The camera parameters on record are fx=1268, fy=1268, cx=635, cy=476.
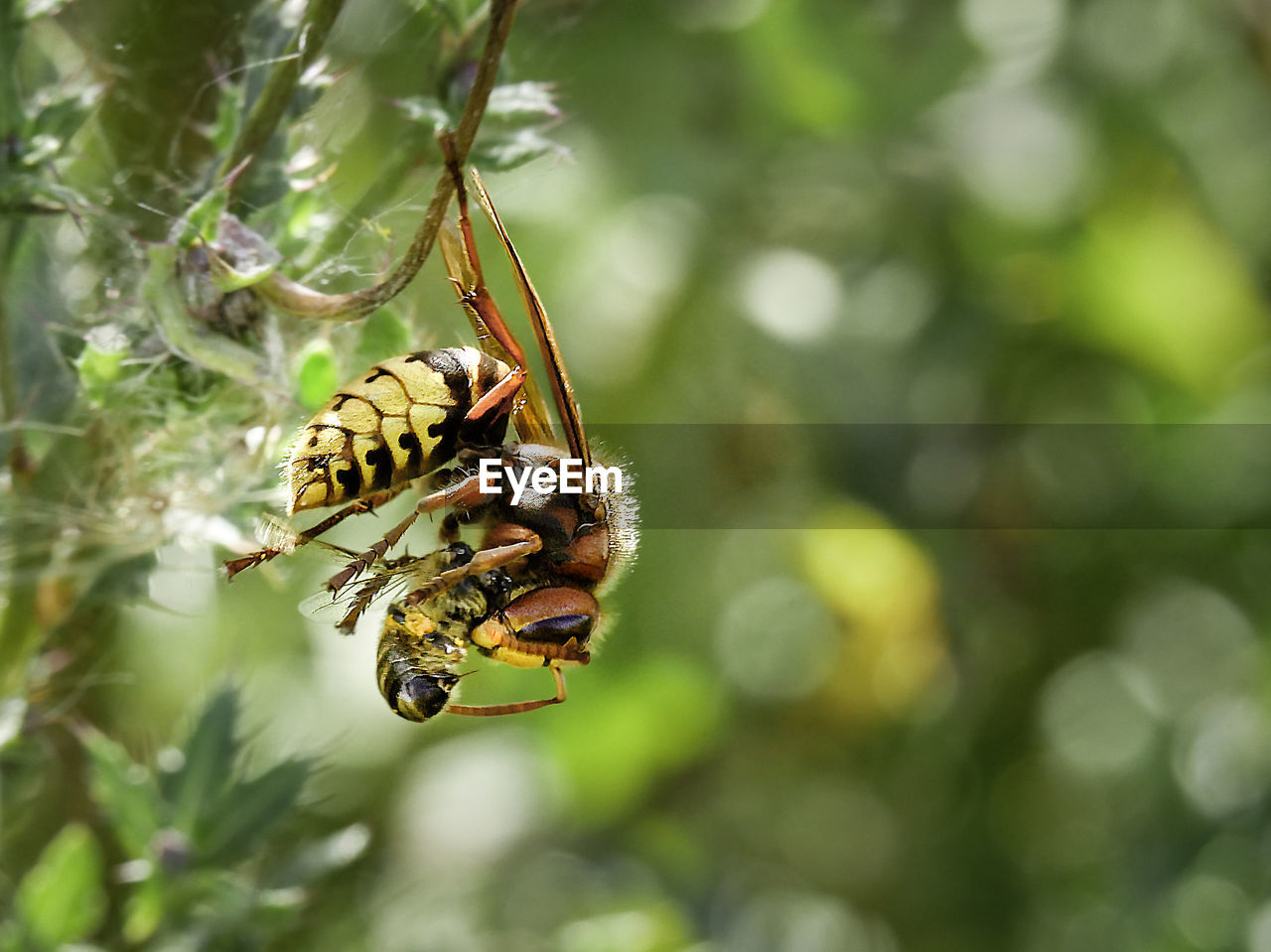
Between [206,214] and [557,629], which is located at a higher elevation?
[206,214]

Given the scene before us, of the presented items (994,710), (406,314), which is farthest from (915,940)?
(406,314)

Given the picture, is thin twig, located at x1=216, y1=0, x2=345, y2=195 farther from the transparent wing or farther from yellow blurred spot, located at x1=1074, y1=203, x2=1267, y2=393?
yellow blurred spot, located at x1=1074, y1=203, x2=1267, y2=393

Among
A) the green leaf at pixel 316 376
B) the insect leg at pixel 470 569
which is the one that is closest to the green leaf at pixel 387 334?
the green leaf at pixel 316 376

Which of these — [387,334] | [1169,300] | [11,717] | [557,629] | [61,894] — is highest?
[387,334]

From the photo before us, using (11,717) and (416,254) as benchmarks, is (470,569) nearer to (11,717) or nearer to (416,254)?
(416,254)

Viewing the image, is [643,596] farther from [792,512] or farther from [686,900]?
[686,900]

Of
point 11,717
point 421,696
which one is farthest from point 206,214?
point 11,717

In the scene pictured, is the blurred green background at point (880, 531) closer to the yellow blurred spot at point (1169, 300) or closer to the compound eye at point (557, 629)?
the yellow blurred spot at point (1169, 300)

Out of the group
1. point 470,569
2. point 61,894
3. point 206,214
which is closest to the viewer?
point 470,569
